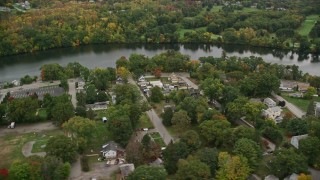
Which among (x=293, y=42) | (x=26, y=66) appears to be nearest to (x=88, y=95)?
(x=26, y=66)

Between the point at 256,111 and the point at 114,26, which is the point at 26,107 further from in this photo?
the point at 114,26

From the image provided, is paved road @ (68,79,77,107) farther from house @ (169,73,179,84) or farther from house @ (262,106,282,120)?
house @ (262,106,282,120)

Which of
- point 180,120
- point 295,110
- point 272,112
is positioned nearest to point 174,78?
point 272,112

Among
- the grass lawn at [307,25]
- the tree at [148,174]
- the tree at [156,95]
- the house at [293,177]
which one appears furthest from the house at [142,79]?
the grass lawn at [307,25]

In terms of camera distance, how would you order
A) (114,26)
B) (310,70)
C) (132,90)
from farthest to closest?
(114,26) < (310,70) < (132,90)

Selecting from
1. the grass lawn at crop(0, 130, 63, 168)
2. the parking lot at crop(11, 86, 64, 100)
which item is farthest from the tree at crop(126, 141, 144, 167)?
the parking lot at crop(11, 86, 64, 100)
